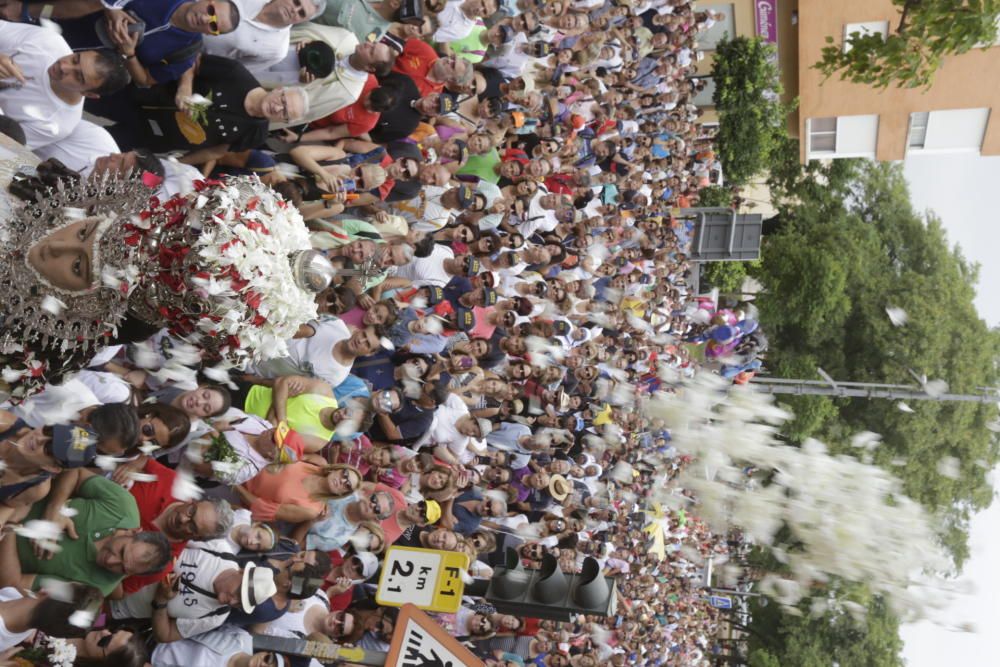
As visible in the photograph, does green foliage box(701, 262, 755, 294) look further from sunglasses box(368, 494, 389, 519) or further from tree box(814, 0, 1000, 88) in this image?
sunglasses box(368, 494, 389, 519)

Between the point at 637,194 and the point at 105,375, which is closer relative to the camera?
the point at 105,375

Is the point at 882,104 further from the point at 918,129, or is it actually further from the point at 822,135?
the point at 822,135

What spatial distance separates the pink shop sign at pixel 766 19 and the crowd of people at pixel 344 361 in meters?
12.0

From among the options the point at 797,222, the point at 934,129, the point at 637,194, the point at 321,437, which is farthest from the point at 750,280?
the point at 321,437

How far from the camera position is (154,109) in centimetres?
520

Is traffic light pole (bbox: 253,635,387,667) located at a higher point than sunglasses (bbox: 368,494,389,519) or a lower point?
lower

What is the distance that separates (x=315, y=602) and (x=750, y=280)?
76.3 feet

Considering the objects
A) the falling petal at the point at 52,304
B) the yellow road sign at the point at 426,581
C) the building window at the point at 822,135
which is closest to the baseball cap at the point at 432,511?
the yellow road sign at the point at 426,581

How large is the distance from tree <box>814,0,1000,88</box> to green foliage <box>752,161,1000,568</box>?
49.0ft

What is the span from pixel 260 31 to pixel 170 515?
127 inches

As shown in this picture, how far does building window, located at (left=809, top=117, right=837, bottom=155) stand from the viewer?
2410cm

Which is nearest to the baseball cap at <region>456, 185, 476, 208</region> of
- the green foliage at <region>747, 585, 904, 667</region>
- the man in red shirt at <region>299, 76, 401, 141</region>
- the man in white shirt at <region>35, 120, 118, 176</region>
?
the man in red shirt at <region>299, 76, 401, 141</region>

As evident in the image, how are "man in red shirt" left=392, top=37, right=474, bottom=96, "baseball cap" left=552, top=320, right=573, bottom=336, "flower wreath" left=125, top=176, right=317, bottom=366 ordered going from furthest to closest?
"baseball cap" left=552, top=320, right=573, bottom=336 → "man in red shirt" left=392, top=37, right=474, bottom=96 → "flower wreath" left=125, top=176, right=317, bottom=366

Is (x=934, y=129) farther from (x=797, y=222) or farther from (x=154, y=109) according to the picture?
(x=154, y=109)
